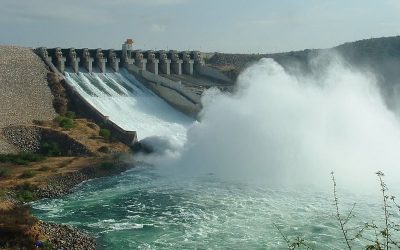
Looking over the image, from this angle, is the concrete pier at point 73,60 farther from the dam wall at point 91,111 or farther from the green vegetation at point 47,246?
the green vegetation at point 47,246

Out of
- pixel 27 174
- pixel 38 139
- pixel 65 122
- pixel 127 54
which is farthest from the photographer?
pixel 127 54

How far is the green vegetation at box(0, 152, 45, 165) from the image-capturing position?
25.5 metres

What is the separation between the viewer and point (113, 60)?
1633 inches

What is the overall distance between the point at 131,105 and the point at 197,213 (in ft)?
59.6

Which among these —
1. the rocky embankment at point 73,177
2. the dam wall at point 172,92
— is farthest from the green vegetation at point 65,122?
the dam wall at point 172,92

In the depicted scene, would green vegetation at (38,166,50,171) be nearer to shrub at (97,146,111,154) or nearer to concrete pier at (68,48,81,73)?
shrub at (97,146,111,154)

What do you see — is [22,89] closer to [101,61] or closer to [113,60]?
[101,61]

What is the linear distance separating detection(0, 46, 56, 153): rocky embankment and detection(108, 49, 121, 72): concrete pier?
6.18 metres

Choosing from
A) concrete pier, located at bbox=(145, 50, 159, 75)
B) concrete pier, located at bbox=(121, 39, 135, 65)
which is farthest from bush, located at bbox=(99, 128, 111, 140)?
concrete pier, located at bbox=(145, 50, 159, 75)

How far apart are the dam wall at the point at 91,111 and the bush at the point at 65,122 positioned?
1703 mm

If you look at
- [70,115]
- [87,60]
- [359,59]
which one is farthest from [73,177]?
[359,59]

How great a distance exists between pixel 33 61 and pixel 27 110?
679cm

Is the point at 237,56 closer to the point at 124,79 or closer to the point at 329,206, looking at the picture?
the point at 124,79

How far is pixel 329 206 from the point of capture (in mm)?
19422
